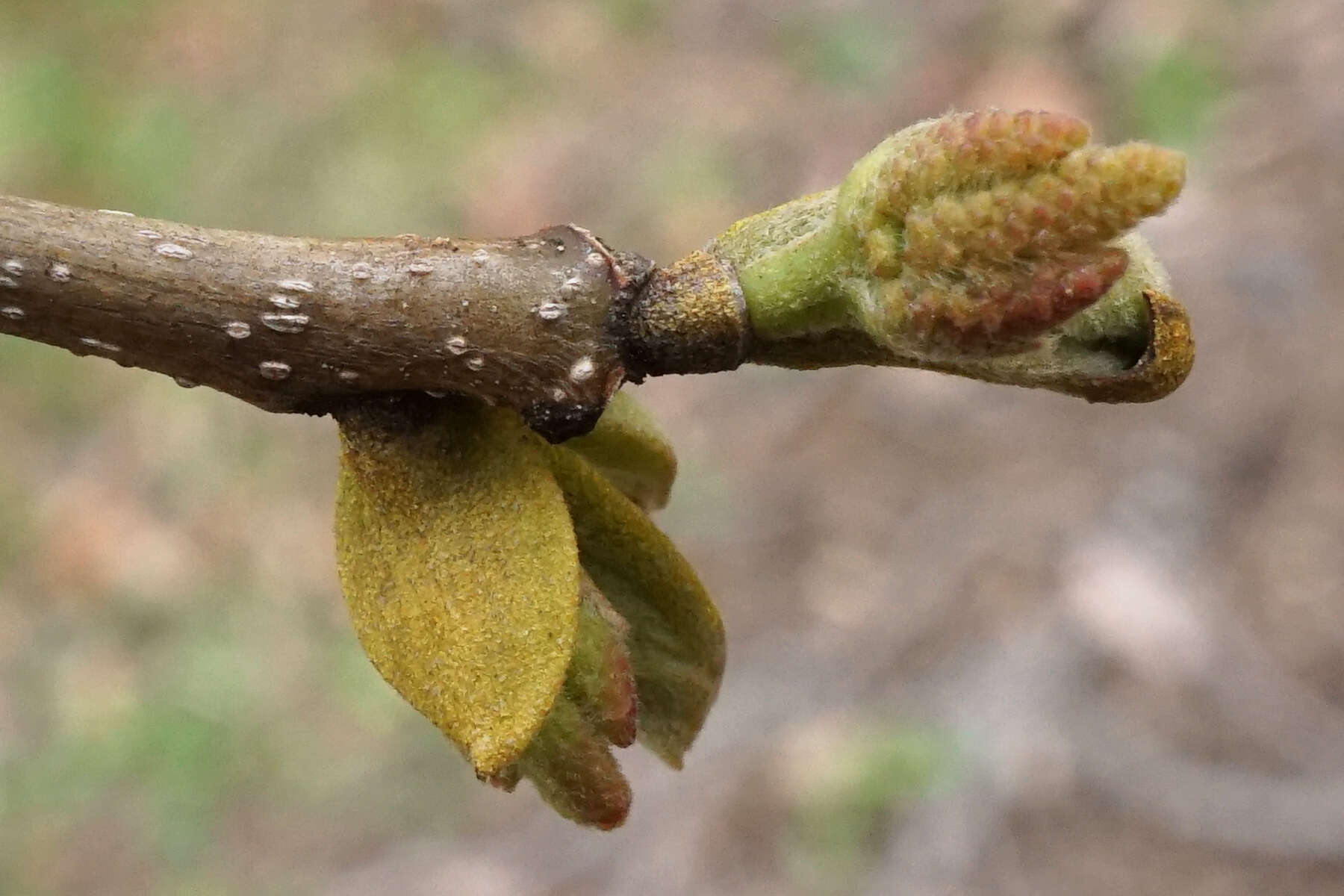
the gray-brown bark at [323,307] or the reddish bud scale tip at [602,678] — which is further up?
the gray-brown bark at [323,307]

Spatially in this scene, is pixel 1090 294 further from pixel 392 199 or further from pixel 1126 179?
pixel 392 199

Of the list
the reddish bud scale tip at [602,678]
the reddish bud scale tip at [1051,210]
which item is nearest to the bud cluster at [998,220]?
the reddish bud scale tip at [1051,210]

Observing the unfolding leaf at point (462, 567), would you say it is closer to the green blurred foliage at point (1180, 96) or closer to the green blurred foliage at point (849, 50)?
the green blurred foliage at point (1180, 96)

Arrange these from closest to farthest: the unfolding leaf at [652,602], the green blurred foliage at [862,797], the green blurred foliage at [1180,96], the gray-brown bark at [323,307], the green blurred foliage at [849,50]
Result: the gray-brown bark at [323,307], the unfolding leaf at [652,602], the green blurred foliage at [862,797], the green blurred foliage at [1180,96], the green blurred foliage at [849,50]

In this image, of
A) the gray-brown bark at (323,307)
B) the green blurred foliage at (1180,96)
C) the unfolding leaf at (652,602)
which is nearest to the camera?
the gray-brown bark at (323,307)

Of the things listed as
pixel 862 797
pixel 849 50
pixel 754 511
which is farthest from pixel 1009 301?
pixel 849 50

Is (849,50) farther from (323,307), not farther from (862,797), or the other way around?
(323,307)

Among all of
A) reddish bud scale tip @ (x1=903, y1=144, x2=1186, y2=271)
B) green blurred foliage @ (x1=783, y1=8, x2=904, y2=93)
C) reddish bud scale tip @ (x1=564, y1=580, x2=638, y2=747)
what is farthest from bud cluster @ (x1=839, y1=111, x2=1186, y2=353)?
green blurred foliage @ (x1=783, y1=8, x2=904, y2=93)

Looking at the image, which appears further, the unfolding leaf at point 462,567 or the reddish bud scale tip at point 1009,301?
the unfolding leaf at point 462,567
